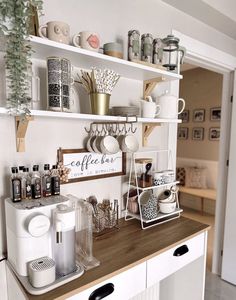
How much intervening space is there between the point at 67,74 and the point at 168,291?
1640 mm

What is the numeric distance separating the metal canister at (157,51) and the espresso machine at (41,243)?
98cm

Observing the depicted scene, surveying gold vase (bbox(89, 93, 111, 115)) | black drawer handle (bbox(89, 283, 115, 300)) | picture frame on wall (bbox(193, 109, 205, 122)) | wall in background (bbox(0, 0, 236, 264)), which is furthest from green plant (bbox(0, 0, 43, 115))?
picture frame on wall (bbox(193, 109, 205, 122))

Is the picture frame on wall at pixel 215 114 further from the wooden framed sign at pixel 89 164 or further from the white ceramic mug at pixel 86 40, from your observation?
the white ceramic mug at pixel 86 40

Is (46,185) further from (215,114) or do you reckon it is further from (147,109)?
(215,114)

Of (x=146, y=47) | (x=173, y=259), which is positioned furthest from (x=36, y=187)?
(x=146, y=47)

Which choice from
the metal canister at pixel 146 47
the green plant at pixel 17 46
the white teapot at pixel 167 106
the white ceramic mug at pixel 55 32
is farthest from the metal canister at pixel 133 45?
the green plant at pixel 17 46

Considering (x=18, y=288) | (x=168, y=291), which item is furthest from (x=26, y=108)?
(x=168, y=291)

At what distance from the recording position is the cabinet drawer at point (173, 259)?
1.17 m

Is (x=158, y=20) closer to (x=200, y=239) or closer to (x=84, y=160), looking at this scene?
(x=84, y=160)

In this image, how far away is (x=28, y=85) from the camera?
36.7 inches

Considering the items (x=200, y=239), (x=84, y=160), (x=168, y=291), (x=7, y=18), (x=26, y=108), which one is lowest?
(x=168, y=291)

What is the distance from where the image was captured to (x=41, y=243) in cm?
94

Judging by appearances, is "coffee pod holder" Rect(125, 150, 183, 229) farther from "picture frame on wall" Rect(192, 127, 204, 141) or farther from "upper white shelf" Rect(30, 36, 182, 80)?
"picture frame on wall" Rect(192, 127, 204, 141)

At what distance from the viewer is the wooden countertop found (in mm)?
907
